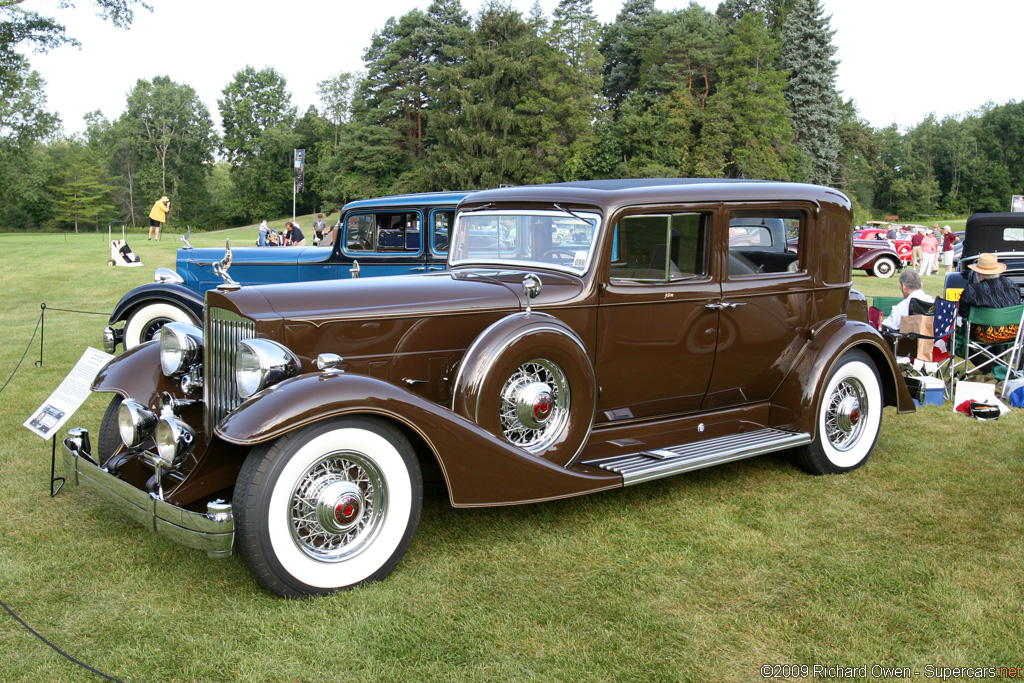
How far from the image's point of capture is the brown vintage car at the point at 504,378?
3.28m

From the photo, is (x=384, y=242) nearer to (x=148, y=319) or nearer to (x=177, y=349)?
(x=148, y=319)

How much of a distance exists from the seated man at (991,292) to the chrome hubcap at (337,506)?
6.76 meters

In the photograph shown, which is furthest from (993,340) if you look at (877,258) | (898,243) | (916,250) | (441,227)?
(898,243)

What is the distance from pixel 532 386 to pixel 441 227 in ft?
17.2

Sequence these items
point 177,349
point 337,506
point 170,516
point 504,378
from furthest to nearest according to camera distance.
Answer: point 177,349, point 504,378, point 337,506, point 170,516

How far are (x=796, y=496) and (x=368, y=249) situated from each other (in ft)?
20.7

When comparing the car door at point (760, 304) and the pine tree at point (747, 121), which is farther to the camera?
the pine tree at point (747, 121)

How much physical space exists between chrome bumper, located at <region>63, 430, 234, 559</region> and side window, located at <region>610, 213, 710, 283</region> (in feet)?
8.14

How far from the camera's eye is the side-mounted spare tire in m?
3.72

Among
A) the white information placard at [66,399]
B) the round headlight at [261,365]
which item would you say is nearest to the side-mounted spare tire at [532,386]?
the round headlight at [261,365]

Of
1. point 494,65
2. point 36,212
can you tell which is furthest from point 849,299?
point 36,212

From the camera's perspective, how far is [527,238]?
15.4ft

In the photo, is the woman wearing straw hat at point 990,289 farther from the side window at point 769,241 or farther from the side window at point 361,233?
the side window at point 361,233

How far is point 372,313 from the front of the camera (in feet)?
12.6
